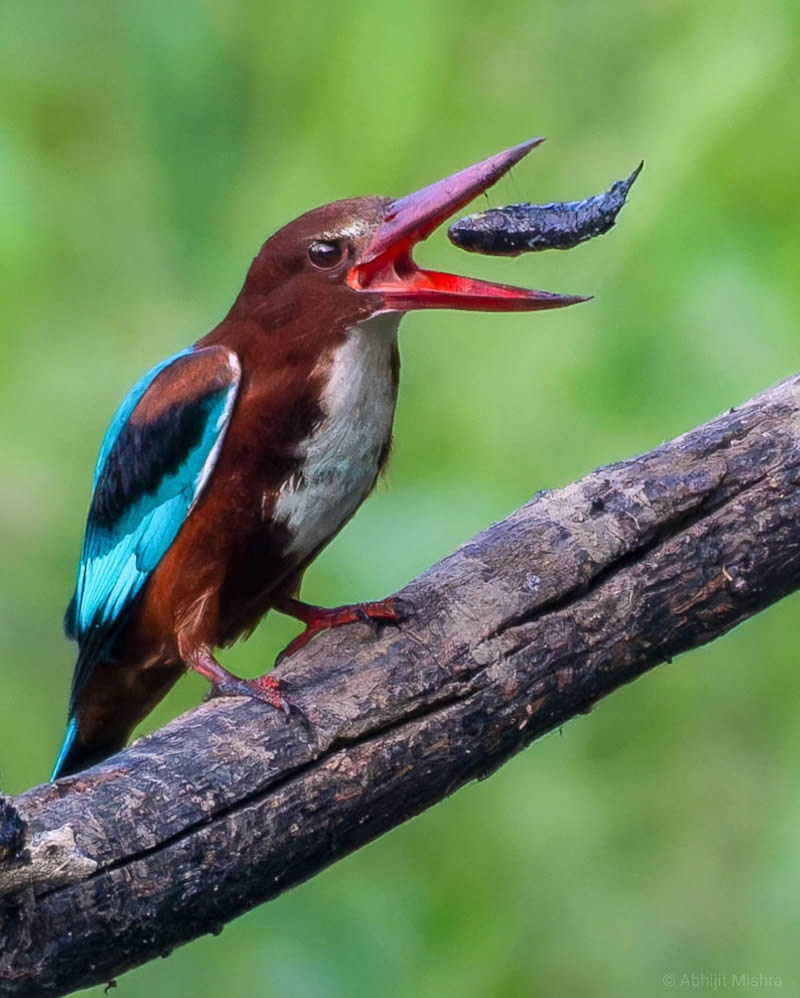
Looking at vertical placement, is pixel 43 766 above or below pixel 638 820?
above

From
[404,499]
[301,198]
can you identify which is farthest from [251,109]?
[404,499]

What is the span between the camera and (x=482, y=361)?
3365mm

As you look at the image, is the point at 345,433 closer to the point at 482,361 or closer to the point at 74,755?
the point at 482,361

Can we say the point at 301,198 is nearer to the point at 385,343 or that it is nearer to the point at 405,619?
the point at 385,343

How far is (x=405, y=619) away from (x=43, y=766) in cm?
116

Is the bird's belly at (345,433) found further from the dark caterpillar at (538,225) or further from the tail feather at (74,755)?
the tail feather at (74,755)

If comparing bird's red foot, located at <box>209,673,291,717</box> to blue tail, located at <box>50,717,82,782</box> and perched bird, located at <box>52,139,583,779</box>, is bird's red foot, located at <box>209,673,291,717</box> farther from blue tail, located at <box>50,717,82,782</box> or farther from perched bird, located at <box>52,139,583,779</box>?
blue tail, located at <box>50,717,82,782</box>

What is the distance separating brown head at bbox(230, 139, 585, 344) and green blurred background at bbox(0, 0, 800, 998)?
1.58 feet

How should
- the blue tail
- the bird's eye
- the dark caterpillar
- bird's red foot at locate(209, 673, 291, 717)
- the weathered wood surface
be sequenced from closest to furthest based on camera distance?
1. the weathered wood surface
2. bird's red foot at locate(209, 673, 291, 717)
3. the dark caterpillar
4. the bird's eye
5. the blue tail

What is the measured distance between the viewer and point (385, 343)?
2.73 metres

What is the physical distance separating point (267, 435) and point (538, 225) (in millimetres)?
554

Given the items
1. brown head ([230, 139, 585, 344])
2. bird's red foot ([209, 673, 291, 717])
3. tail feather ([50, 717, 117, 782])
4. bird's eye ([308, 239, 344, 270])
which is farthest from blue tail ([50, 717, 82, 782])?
bird's eye ([308, 239, 344, 270])

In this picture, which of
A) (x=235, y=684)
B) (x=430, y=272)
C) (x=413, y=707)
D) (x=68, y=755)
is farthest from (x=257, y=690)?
(x=68, y=755)

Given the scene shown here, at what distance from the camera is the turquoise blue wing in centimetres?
277
